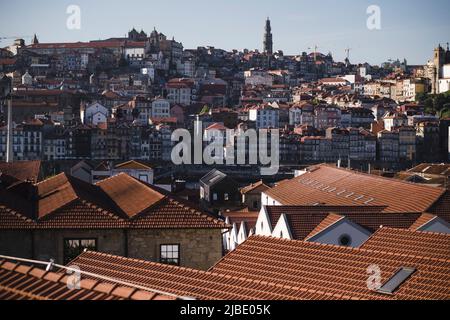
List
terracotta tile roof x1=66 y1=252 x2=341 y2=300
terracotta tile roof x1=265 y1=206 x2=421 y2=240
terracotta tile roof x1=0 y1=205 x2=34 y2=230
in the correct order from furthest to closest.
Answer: terracotta tile roof x1=265 y1=206 x2=421 y2=240, terracotta tile roof x1=0 y1=205 x2=34 y2=230, terracotta tile roof x1=66 y1=252 x2=341 y2=300

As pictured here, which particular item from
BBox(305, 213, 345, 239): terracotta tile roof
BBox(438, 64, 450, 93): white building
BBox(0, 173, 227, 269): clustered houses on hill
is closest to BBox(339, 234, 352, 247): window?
BBox(305, 213, 345, 239): terracotta tile roof

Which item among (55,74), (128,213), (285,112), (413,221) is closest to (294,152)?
(285,112)

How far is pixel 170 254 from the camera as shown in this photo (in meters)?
10.1

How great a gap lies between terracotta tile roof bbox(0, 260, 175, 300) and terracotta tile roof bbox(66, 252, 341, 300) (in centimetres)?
138

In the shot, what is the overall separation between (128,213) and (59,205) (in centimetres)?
81

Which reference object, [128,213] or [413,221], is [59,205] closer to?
[128,213]

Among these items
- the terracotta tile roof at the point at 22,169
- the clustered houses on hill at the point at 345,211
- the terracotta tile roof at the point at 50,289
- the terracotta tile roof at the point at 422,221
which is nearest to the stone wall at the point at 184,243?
the clustered houses on hill at the point at 345,211

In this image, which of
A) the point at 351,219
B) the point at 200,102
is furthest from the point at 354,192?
the point at 200,102

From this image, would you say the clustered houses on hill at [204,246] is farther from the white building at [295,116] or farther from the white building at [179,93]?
the white building at [179,93]

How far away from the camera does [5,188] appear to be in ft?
38.9

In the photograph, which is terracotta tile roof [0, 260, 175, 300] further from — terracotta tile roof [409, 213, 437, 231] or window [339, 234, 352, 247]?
terracotta tile roof [409, 213, 437, 231]

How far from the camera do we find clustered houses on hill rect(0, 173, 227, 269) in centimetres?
995

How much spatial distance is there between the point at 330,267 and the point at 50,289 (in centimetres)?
372

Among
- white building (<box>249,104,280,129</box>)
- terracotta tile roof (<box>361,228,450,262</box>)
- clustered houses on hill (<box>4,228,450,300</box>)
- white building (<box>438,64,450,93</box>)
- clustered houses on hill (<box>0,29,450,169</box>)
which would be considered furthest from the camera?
white building (<box>438,64,450,93</box>)
